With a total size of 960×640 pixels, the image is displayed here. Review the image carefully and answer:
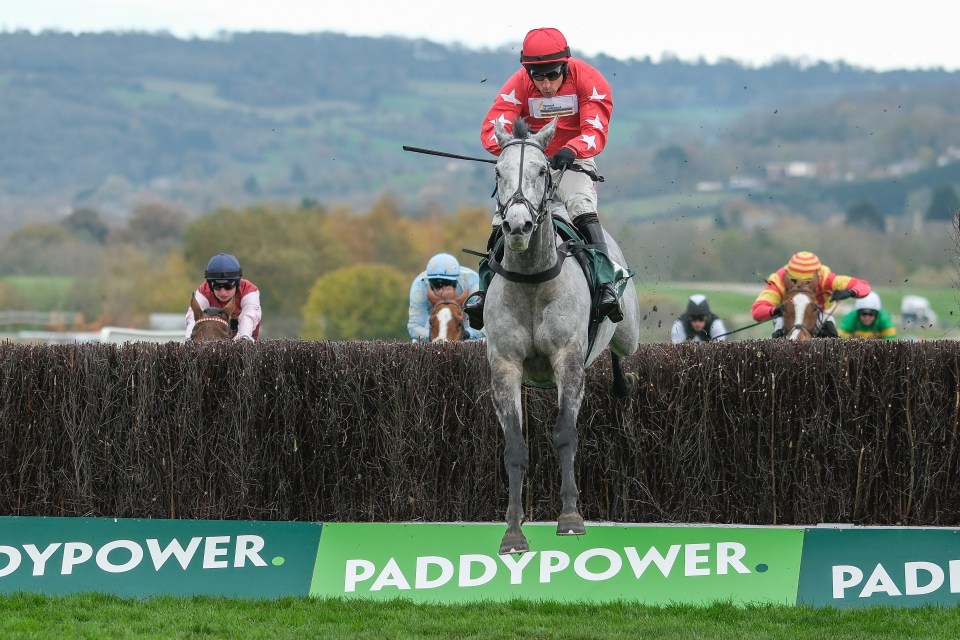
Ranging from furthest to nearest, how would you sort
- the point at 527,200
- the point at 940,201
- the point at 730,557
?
the point at 940,201
the point at 730,557
the point at 527,200

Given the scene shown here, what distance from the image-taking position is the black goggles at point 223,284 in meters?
11.3

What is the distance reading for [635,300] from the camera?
31.2 feet

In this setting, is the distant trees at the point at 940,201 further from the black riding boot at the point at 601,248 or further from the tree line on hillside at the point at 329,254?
the black riding boot at the point at 601,248

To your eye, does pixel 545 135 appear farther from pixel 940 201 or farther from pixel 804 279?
pixel 940 201

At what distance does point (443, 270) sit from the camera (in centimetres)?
1330

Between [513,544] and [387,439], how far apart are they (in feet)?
7.72

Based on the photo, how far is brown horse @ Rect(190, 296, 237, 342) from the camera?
10.4 meters

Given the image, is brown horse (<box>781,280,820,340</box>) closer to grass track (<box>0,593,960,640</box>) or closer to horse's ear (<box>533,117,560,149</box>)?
grass track (<box>0,593,960,640</box>)

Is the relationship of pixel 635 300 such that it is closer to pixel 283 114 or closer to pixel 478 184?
pixel 478 184

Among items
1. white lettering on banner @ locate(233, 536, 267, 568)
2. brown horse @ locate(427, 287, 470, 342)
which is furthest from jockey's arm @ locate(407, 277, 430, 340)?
white lettering on banner @ locate(233, 536, 267, 568)

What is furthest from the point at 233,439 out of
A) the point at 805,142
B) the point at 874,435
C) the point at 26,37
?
the point at 26,37

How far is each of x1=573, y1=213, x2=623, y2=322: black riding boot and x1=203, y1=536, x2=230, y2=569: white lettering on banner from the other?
2579mm

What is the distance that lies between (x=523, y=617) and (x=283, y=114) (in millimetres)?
134812

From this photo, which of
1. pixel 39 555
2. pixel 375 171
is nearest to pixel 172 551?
pixel 39 555
